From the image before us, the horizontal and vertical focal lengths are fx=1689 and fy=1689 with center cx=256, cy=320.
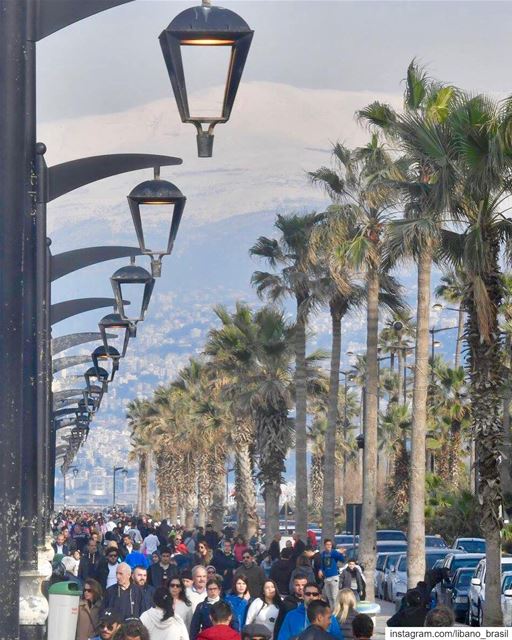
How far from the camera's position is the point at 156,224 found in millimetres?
14922

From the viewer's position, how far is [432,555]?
143 feet

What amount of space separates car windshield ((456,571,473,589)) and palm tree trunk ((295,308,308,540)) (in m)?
14.9

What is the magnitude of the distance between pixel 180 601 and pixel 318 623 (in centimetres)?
435

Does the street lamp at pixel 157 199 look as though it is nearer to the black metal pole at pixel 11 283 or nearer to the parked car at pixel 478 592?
the black metal pole at pixel 11 283

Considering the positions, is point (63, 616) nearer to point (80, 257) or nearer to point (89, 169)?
point (89, 169)

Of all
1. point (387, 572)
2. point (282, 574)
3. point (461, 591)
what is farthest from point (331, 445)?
point (282, 574)

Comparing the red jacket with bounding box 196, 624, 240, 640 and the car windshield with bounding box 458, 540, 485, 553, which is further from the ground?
the red jacket with bounding box 196, 624, 240, 640

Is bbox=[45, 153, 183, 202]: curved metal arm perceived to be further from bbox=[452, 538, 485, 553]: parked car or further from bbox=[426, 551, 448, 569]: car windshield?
bbox=[452, 538, 485, 553]: parked car

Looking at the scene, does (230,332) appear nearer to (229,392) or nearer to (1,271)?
(229,392)

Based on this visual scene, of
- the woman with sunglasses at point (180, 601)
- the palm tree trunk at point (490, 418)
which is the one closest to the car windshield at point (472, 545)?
the palm tree trunk at point (490, 418)

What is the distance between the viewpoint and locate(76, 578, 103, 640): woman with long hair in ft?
53.0

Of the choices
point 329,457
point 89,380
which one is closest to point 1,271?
point 89,380

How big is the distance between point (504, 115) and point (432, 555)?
2009 cm

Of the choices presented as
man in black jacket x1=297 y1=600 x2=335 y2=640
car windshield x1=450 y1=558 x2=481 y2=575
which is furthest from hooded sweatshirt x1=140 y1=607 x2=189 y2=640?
car windshield x1=450 y1=558 x2=481 y2=575
